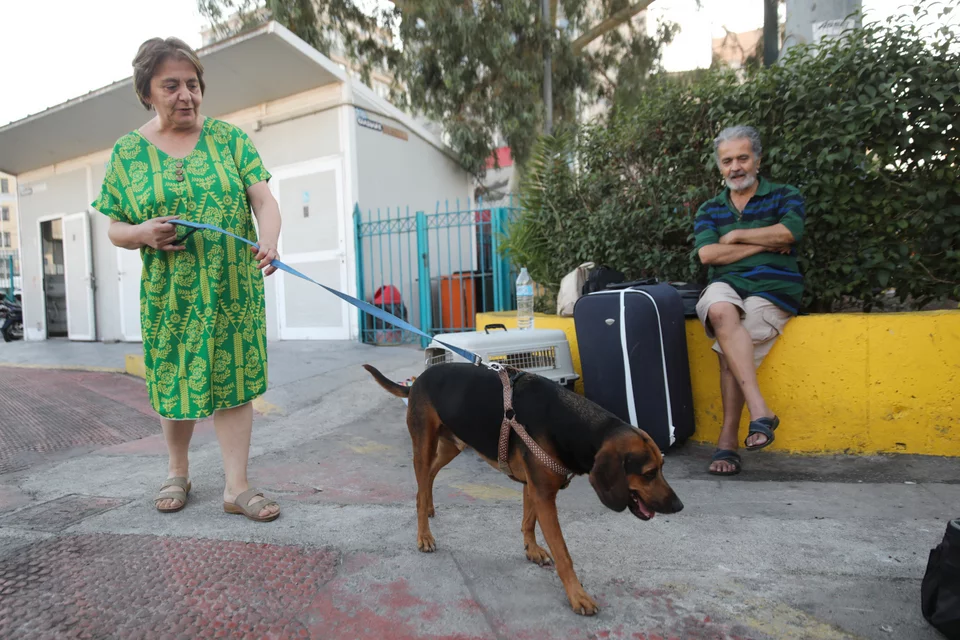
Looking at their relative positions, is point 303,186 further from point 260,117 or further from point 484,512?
point 484,512

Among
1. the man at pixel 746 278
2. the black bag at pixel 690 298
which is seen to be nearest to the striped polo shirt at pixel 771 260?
the man at pixel 746 278

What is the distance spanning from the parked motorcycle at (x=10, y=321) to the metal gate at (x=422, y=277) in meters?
11.9

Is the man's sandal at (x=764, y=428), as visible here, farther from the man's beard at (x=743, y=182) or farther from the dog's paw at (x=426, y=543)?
the dog's paw at (x=426, y=543)

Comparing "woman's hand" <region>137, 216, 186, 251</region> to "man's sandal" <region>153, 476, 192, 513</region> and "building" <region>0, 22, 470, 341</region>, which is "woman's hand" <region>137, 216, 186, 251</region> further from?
"building" <region>0, 22, 470, 341</region>

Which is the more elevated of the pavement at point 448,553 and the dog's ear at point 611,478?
the dog's ear at point 611,478

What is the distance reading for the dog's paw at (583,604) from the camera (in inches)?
70.7

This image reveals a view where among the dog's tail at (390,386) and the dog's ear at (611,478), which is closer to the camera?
the dog's ear at (611,478)

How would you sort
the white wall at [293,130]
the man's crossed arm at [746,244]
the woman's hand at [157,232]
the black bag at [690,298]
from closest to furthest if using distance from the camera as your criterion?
1. the woman's hand at [157,232]
2. the man's crossed arm at [746,244]
3. the black bag at [690,298]
4. the white wall at [293,130]

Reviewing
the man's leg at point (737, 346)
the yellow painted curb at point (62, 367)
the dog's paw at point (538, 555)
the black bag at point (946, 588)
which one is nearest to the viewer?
the black bag at point (946, 588)

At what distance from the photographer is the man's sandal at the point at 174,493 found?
265 centimetres

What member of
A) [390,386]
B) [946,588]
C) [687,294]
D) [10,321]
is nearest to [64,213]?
[10,321]

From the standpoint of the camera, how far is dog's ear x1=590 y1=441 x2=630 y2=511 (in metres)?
1.69

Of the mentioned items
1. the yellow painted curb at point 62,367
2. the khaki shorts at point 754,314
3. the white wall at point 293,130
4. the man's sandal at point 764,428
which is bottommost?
the yellow painted curb at point 62,367

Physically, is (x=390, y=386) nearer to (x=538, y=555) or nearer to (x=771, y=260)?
(x=538, y=555)
